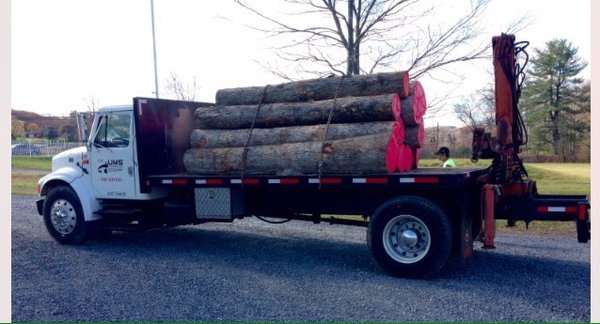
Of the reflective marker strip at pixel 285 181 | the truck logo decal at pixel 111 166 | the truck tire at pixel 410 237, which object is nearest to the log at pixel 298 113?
the reflective marker strip at pixel 285 181

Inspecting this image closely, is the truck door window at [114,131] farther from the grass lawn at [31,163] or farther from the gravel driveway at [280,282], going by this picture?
the grass lawn at [31,163]

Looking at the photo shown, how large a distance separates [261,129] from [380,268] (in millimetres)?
2860

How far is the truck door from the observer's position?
32.2ft

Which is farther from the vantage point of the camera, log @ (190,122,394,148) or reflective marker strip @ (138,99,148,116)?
reflective marker strip @ (138,99,148,116)

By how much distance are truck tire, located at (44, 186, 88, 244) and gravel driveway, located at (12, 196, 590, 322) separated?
268 mm

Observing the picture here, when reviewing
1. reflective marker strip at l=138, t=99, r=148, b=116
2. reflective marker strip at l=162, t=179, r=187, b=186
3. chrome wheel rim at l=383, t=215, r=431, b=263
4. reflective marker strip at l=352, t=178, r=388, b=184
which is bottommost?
chrome wheel rim at l=383, t=215, r=431, b=263

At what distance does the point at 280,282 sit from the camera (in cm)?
731

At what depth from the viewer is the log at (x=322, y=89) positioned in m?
8.40

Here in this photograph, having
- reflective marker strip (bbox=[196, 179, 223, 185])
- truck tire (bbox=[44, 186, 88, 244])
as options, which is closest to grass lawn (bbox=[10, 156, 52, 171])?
truck tire (bbox=[44, 186, 88, 244])

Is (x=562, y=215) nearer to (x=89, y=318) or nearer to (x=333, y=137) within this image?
(x=333, y=137)

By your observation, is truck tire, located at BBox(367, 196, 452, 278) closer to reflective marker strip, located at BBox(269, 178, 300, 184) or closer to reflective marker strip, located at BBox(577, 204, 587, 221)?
reflective marker strip, located at BBox(269, 178, 300, 184)

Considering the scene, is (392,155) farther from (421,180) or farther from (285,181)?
(285,181)

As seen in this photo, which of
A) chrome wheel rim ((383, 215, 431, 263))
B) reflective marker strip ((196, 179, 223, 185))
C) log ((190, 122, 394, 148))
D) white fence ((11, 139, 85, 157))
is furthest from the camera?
white fence ((11, 139, 85, 157))

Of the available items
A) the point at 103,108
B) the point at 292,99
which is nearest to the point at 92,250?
the point at 103,108
